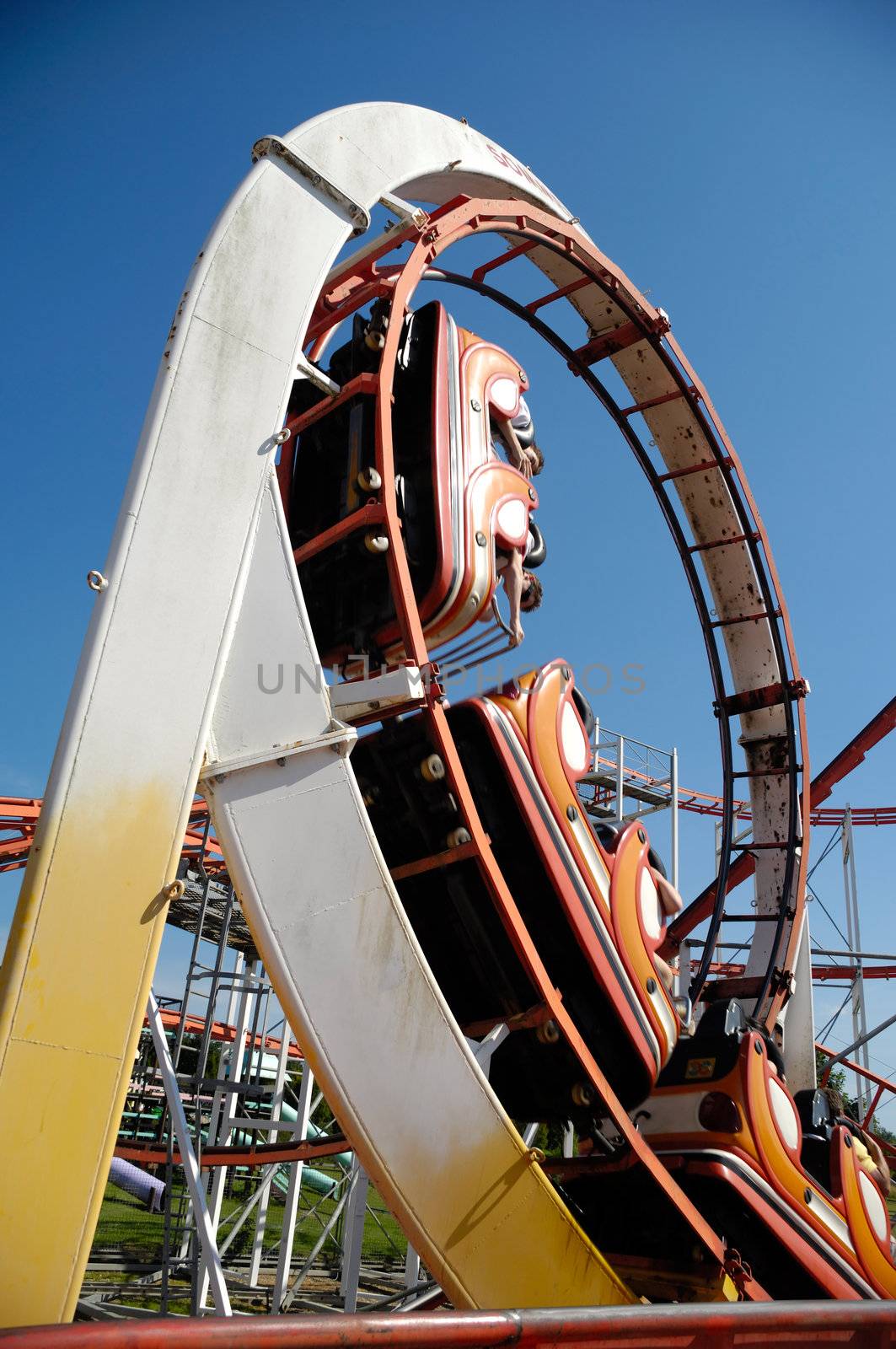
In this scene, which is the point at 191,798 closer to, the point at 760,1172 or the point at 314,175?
the point at 314,175

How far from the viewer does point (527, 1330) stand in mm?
2020

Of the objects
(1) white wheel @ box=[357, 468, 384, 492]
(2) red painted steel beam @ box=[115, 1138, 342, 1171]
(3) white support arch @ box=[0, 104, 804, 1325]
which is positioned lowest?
(2) red painted steel beam @ box=[115, 1138, 342, 1171]

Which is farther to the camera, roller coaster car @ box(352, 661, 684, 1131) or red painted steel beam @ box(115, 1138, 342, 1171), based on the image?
red painted steel beam @ box(115, 1138, 342, 1171)

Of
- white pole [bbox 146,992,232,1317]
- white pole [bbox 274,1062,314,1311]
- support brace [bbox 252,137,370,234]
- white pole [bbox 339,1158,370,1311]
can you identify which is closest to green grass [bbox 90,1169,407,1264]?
white pole [bbox 274,1062,314,1311]

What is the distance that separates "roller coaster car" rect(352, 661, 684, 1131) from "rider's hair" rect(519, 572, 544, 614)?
688mm

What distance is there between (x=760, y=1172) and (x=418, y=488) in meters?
3.71

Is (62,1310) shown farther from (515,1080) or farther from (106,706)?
(515,1080)

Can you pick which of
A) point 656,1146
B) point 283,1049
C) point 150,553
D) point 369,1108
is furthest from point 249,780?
point 283,1049

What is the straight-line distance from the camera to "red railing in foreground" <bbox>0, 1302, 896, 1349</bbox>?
5.42 ft

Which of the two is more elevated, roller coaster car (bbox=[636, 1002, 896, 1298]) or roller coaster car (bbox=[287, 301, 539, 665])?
roller coaster car (bbox=[287, 301, 539, 665])

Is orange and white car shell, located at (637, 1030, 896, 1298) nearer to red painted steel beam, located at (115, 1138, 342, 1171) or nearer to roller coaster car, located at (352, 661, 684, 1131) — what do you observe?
roller coaster car, located at (352, 661, 684, 1131)

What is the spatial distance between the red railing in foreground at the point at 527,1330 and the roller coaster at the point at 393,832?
0.36 ft

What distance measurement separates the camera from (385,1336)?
6.17 feet

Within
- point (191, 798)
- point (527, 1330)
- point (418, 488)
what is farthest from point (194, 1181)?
point (527, 1330)
